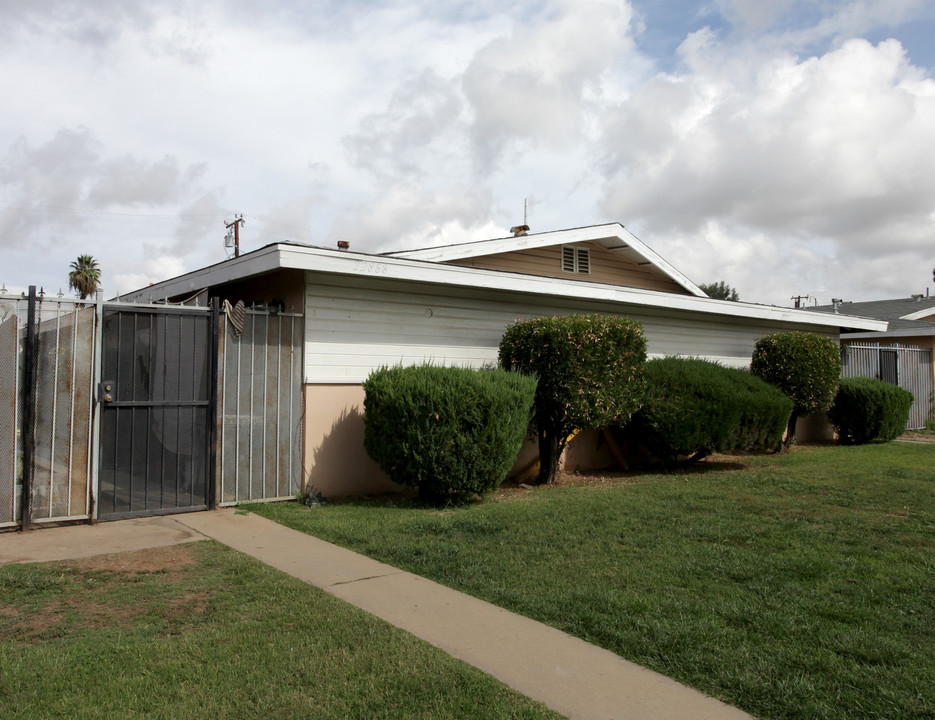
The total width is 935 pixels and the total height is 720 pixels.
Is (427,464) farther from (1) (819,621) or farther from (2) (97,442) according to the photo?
(1) (819,621)

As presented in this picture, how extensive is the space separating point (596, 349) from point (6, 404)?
21.4 ft

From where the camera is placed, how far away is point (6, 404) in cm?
659

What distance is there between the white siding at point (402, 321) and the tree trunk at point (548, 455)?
1396mm

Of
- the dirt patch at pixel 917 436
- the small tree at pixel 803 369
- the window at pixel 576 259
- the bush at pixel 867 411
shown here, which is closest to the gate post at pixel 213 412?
the window at pixel 576 259

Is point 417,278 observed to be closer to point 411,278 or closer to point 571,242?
point 411,278

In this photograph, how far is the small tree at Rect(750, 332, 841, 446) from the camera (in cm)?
1280

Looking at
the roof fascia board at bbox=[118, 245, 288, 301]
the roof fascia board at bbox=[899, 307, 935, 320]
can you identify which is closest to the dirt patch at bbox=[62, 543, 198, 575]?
the roof fascia board at bbox=[118, 245, 288, 301]

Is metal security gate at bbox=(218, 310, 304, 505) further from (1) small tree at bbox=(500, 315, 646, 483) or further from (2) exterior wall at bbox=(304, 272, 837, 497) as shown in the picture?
(1) small tree at bbox=(500, 315, 646, 483)

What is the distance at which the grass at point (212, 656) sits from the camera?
3.38 m

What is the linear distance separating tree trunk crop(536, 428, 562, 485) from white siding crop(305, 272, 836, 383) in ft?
4.58

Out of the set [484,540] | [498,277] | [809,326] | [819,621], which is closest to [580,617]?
[819,621]

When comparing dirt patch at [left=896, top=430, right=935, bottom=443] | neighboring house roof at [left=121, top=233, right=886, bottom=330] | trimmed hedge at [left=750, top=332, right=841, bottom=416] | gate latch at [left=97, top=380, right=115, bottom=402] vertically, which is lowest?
dirt patch at [left=896, top=430, right=935, bottom=443]

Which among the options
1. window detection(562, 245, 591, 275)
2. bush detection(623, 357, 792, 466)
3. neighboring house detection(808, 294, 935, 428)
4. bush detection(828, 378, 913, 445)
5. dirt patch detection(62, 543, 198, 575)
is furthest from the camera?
neighboring house detection(808, 294, 935, 428)

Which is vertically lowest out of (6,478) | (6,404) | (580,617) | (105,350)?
(580,617)
